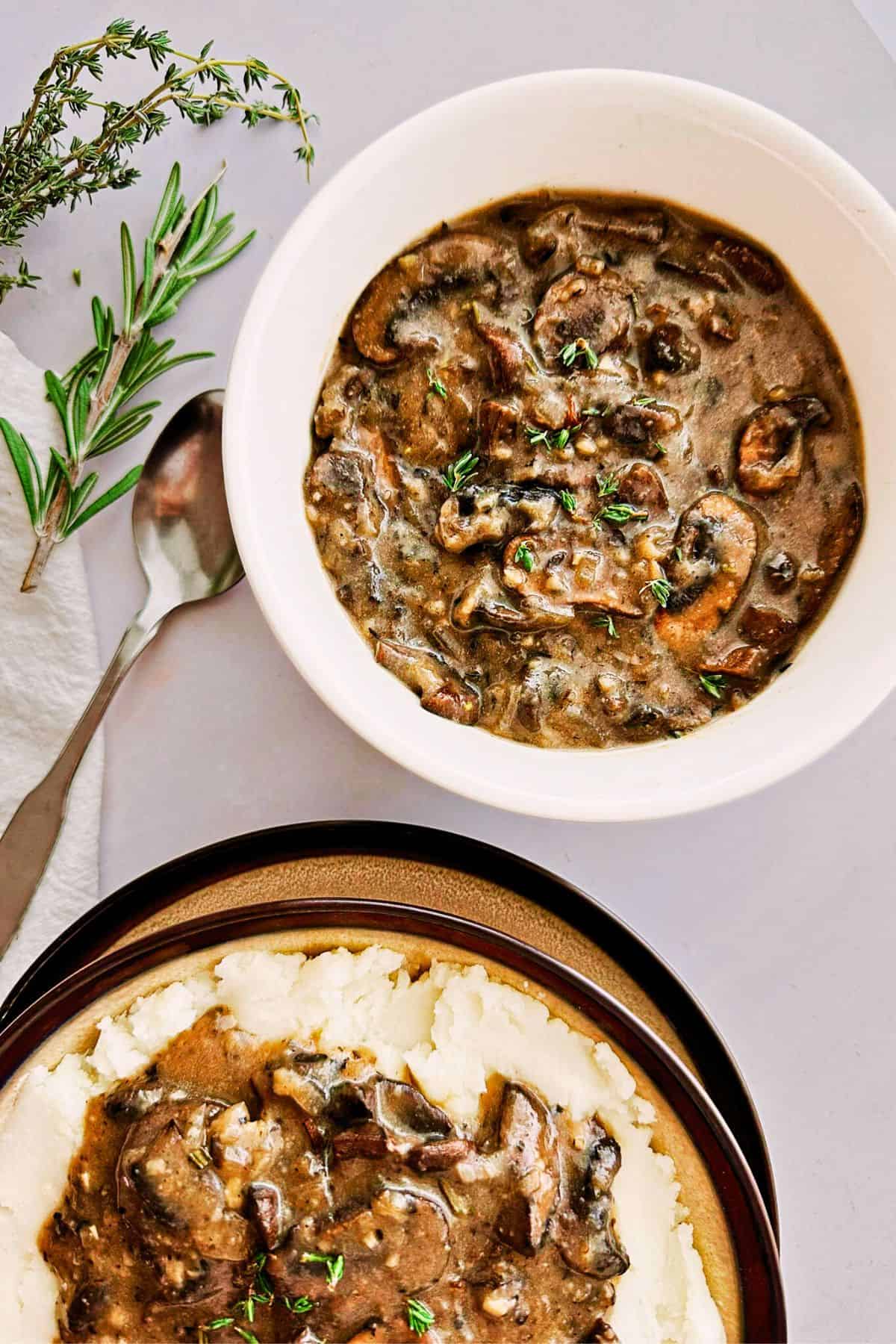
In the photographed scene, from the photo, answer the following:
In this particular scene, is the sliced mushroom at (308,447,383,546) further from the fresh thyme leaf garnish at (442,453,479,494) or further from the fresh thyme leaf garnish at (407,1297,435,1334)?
the fresh thyme leaf garnish at (407,1297,435,1334)

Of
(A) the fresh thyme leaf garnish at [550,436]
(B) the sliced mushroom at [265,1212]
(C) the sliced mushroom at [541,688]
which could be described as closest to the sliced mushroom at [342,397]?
(A) the fresh thyme leaf garnish at [550,436]

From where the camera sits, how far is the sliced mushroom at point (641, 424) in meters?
1.94

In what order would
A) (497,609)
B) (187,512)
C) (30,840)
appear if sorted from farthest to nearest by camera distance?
(187,512)
(30,840)
(497,609)

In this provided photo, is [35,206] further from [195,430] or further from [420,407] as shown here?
[420,407]

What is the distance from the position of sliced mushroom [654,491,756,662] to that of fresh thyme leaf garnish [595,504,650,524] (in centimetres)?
8

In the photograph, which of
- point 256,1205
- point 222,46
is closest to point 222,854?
point 256,1205

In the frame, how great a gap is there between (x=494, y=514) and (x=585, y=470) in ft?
0.61

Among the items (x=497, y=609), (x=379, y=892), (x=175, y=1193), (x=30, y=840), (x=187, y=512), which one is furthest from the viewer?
(x=187, y=512)

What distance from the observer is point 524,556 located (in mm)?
1941

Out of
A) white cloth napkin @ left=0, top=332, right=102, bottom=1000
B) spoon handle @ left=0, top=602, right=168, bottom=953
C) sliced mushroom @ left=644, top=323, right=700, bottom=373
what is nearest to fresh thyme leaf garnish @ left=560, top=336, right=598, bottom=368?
sliced mushroom @ left=644, top=323, right=700, bottom=373

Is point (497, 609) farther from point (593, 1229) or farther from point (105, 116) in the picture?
point (105, 116)

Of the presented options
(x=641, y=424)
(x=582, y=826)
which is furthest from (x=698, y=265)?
(x=582, y=826)

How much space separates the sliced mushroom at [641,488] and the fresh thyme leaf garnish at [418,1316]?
146 centimetres

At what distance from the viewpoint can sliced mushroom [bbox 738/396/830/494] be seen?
195cm
